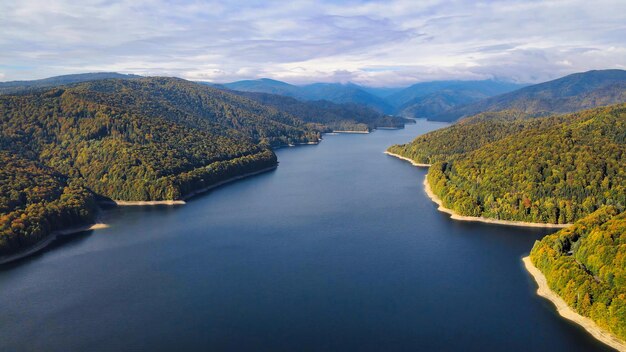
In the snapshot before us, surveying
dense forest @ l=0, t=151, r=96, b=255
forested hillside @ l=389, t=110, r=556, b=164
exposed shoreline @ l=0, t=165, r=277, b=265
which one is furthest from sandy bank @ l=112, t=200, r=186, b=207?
forested hillside @ l=389, t=110, r=556, b=164

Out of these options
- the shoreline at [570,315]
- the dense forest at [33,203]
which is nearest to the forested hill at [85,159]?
the dense forest at [33,203]

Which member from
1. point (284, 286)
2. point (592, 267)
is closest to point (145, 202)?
point (284, 286)

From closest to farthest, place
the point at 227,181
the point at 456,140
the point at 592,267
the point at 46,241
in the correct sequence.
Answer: the point at 592,267, the point at 46,241, the point at 227,181, the point at 456,140

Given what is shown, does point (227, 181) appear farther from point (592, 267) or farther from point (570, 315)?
point (570, 315)

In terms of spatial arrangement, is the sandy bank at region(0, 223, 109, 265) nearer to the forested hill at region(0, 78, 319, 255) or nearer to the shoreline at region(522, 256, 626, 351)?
the forested hill at region(0, 78, 319, 255)

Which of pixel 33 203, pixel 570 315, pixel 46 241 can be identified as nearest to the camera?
pixel 570 315

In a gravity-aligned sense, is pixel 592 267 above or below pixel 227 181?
above

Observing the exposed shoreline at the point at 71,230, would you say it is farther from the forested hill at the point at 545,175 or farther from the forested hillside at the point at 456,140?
the forested hillside at the point at 456,140
